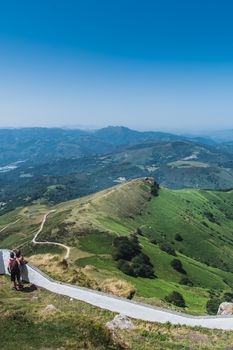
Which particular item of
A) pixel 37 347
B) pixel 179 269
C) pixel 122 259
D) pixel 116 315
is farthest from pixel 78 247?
pixel 37 347

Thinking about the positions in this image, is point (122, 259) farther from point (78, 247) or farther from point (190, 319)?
point (190, 319)

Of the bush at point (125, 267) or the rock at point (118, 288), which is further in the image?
the bush at point (125, 267)

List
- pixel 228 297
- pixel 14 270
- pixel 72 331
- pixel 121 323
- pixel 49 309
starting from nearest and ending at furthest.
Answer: pixel 72 331, pixel 49 309, pixel 121 323, pixel 14 270, pixel 228 297

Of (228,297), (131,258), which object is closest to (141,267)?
(131,258)

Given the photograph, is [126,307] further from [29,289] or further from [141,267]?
[141,267]

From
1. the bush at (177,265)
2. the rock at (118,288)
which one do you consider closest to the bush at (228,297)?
the bush at (177,265)

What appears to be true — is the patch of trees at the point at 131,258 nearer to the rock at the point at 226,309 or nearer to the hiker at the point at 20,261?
the rock at the point at 226,309
